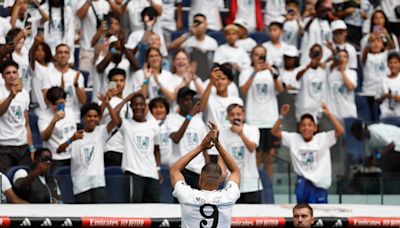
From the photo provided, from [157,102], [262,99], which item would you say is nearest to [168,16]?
[262,99]

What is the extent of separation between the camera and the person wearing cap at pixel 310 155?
15461 millimetres

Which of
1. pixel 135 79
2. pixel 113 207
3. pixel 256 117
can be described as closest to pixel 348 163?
pixel 256 117

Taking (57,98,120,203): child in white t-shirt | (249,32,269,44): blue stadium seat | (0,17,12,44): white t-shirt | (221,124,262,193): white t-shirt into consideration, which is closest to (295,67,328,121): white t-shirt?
(249,32,269,44): blue stadium seat

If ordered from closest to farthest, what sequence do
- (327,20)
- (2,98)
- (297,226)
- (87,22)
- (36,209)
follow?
(297,226)
(36,209)
(2,98)
(87,22)
(327,20)

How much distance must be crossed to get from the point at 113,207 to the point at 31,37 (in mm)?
4221

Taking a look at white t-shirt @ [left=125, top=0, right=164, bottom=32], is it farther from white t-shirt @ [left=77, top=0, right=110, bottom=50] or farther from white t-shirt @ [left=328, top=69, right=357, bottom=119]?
white t-shirt @ [left=328, top=69, right=357, bottom=119]

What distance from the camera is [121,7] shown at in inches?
719

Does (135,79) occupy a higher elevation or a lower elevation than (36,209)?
higher

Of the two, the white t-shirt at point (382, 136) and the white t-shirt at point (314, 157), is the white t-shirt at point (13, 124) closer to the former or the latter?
the white t-shirt at point (314, 157)

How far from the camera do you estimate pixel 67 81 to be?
16.3 m

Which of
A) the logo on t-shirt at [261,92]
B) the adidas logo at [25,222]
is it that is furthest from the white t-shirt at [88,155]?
the logo on t-shirt at [261,92]

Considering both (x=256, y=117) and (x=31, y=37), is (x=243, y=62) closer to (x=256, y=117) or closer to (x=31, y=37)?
(x=256, y=117)

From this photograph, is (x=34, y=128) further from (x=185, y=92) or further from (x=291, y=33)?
(x=291, y=33)

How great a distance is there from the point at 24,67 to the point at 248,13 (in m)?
4.45
